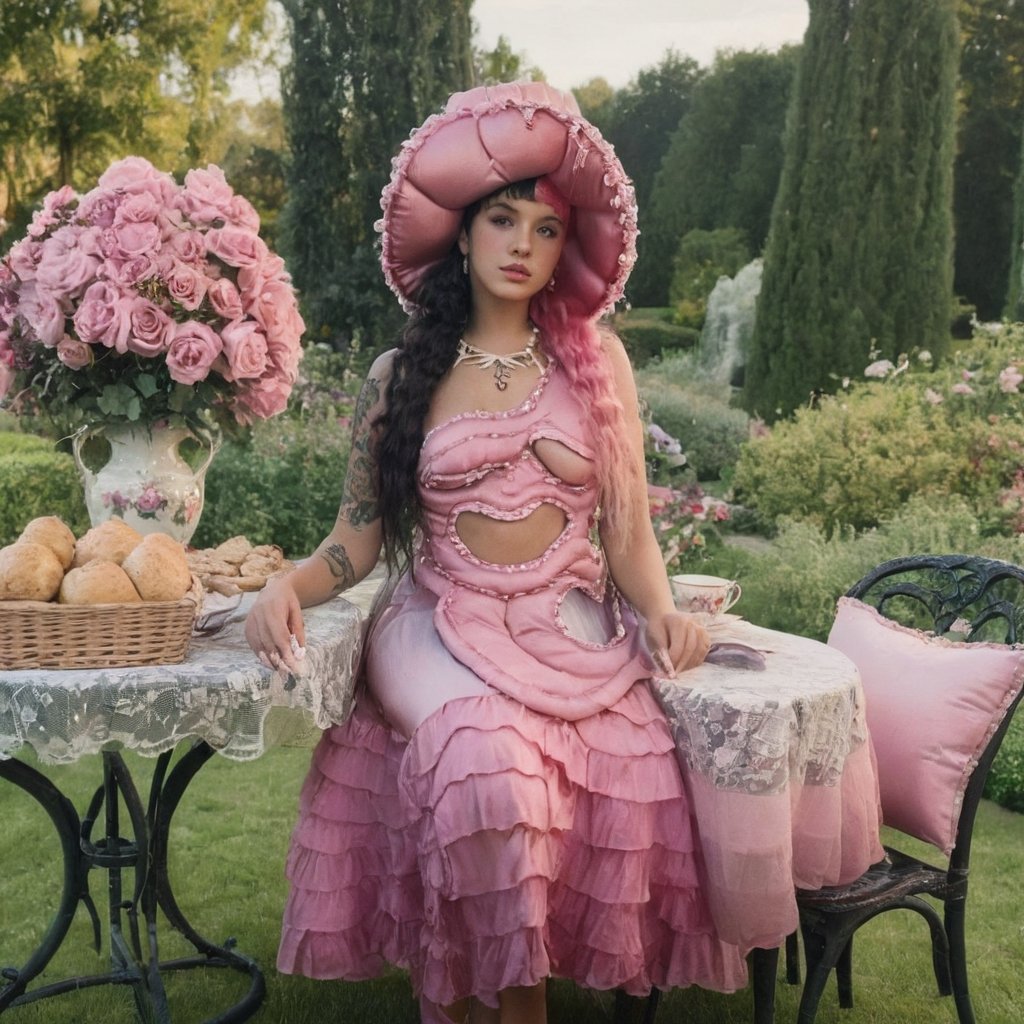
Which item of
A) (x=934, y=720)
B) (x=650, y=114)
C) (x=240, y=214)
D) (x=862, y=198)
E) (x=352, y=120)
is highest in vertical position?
(x=650, y=114)

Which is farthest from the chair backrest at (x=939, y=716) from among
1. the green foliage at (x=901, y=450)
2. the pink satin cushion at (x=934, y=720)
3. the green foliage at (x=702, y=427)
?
the green foliage at (x=702, y=427)

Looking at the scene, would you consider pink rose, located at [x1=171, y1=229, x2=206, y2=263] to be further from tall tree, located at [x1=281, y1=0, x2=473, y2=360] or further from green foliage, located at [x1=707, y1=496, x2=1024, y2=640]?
tall tree, located at [x1=281, y1=0, x2=473, y2=360]

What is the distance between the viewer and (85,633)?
2031 mm

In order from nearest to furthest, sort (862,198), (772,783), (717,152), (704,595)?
(772,783) → (704,595) → (862,198) → (717,152)

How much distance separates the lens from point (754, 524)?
9.09 m

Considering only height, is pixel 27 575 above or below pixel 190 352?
below

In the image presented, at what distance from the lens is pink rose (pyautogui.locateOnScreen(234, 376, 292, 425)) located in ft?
9.32

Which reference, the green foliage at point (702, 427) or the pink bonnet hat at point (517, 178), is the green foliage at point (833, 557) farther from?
the green foliage at point (702, 427)

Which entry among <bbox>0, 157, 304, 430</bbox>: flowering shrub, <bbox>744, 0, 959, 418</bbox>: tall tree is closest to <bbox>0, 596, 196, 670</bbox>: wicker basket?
<bbox>0, 157, 304, 430</bbox>: flowering shrub

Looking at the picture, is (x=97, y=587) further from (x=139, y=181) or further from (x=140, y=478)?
(x=139, y=181)

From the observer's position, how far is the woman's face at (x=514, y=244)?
257 centimetres

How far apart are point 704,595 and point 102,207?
169 centimetres

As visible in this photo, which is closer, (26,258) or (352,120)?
(26,258)


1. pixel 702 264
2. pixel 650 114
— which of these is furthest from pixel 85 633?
pixel 650 114
